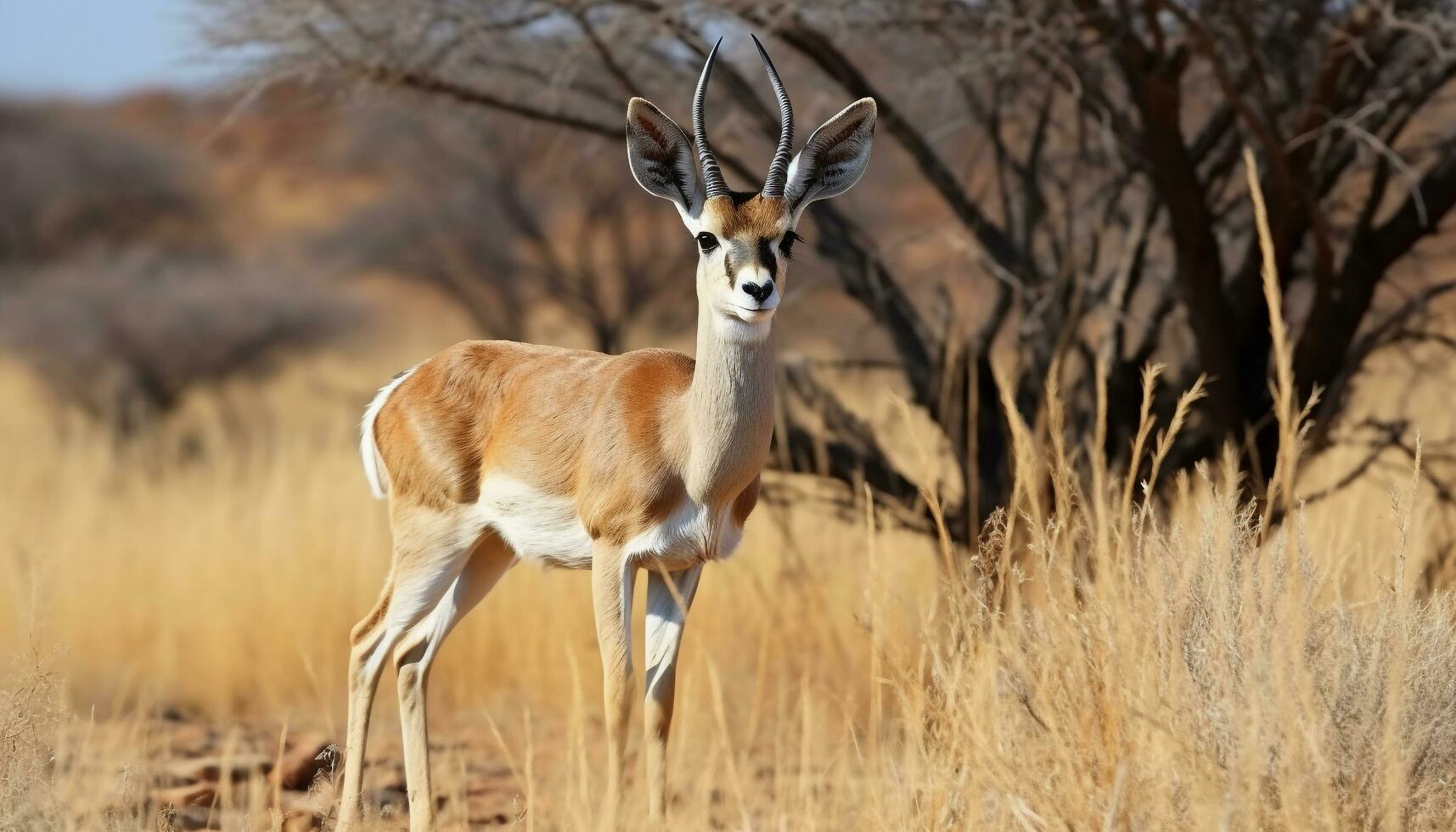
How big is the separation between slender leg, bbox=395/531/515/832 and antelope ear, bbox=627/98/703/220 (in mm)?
1018

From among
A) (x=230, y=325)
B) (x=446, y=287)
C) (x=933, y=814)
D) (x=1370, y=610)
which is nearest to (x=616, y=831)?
(x=933, y=814)

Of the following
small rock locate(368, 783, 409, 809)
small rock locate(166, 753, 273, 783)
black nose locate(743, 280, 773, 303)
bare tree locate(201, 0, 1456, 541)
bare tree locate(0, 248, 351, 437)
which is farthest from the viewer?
bare tree locate(0, 248, 351, 437)

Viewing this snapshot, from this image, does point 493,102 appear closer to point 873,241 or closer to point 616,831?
point 873,241

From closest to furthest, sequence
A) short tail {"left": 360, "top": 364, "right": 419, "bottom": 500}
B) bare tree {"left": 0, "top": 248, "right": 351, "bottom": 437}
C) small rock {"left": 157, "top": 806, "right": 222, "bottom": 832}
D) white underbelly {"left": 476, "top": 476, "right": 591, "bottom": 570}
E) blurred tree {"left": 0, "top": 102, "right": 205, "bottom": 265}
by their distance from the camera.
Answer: white underbelly {"left": 476, "top": 476, "right": 591, "bottom": 570}, small rock {"left": 157, "top": 806, "right": 222, "bottom": 832}, short tail {"left": 360, "top": 364, "right": 419, "bottom": 500}, bare tree {"left": 0, "top": 248, "right": 351, "bottom": 437}, blurred tree {"left": 0, "top": 102, "right": 205, "bottom": 265}

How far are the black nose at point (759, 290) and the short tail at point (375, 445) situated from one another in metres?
1.31

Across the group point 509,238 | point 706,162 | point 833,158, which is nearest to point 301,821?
point 706,162

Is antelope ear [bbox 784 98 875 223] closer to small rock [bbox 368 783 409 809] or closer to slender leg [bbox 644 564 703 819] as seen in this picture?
slender leg [bbox 644 564 703 819]

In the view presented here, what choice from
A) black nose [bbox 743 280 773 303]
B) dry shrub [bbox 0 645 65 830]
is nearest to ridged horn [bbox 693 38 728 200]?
black nose [bbox 743 280 773 303]

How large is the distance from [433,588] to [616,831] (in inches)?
35.4

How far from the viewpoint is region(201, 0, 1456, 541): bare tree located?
5.06m

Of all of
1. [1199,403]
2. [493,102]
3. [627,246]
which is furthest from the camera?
[627,246]

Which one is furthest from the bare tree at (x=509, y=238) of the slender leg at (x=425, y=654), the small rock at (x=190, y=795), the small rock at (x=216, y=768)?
the slender leg at (x=425, y=654)

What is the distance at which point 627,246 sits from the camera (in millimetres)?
15914

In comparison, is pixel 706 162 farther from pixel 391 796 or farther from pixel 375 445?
pixel 391 796
